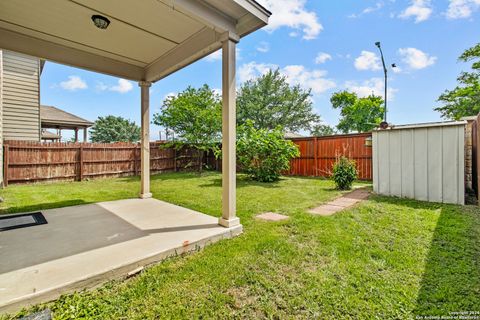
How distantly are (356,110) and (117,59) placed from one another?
3181 centimetres

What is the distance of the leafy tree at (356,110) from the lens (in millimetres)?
29703

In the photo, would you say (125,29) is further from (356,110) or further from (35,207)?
(356,110)

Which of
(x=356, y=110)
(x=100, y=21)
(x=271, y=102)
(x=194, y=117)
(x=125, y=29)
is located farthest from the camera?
(x=356, y=110)

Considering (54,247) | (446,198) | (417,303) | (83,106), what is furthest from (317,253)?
(83,106)

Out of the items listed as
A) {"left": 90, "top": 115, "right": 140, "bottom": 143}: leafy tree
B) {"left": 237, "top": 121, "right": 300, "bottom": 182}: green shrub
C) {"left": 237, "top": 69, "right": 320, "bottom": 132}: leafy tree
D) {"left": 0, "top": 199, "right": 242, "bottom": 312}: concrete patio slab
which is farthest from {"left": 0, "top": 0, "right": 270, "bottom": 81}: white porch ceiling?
{"left": 90, "top": 115, "right": 140, "bottom": 143}: leafy tree

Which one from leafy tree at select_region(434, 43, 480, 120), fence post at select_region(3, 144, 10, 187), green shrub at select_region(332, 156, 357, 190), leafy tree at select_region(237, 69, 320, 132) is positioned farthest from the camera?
leafy tree at select_region(237, 69, 320, 132)

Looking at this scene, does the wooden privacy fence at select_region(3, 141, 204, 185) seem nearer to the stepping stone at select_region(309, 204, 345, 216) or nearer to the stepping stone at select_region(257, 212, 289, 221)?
the stepping stone at select_region(257, 212, 289, 221)

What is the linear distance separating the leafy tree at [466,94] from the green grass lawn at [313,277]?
60.1 feet

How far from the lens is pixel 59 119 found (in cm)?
1067

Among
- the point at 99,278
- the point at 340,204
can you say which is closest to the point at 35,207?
the point at 99,278

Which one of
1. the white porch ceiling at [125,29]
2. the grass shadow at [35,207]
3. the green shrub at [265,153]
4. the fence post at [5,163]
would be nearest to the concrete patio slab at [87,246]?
the grass shadow at [35,207]

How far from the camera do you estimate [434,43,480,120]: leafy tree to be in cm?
1477

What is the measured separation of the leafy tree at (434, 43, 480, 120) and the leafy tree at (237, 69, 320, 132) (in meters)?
10.6

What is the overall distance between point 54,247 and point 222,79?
2.62 metres
